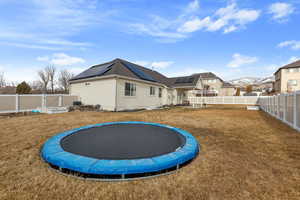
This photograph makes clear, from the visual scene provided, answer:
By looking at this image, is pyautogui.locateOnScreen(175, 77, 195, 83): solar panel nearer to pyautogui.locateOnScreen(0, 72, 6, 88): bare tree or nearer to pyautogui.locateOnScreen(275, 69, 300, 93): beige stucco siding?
pyautogui.locateOnScreen(275, 69, 300, 93): beige stucco siding

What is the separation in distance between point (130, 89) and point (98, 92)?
274 centimetres

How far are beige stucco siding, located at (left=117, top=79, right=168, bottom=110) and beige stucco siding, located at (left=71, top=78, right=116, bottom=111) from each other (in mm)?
540

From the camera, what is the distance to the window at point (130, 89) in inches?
409

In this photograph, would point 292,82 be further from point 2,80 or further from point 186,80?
point 2,80

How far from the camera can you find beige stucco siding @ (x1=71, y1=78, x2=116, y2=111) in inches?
378

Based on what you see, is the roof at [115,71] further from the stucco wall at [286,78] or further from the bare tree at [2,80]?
the bare tree at [2,80]

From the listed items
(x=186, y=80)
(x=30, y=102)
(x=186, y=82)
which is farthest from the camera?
(x=186, y=80)

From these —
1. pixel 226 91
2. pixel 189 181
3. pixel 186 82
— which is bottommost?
pixel 189 181

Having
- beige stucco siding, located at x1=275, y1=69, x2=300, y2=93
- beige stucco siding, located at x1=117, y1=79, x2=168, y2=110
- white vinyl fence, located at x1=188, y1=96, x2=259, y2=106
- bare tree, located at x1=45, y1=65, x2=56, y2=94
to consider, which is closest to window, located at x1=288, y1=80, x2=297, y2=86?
beige stucco siding, located at x1=275, y1=69, x2=300, y2=93

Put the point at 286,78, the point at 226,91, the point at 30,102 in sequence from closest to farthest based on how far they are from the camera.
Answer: the point at 30,102
the point at 286,78
the point at 226,91

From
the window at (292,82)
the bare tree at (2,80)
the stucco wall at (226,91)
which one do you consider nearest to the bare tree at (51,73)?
the bare tree at (2,80)

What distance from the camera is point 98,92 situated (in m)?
10.4

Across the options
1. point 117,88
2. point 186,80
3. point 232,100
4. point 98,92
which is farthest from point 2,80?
point 232,100

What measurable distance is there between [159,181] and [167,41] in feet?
50.3
